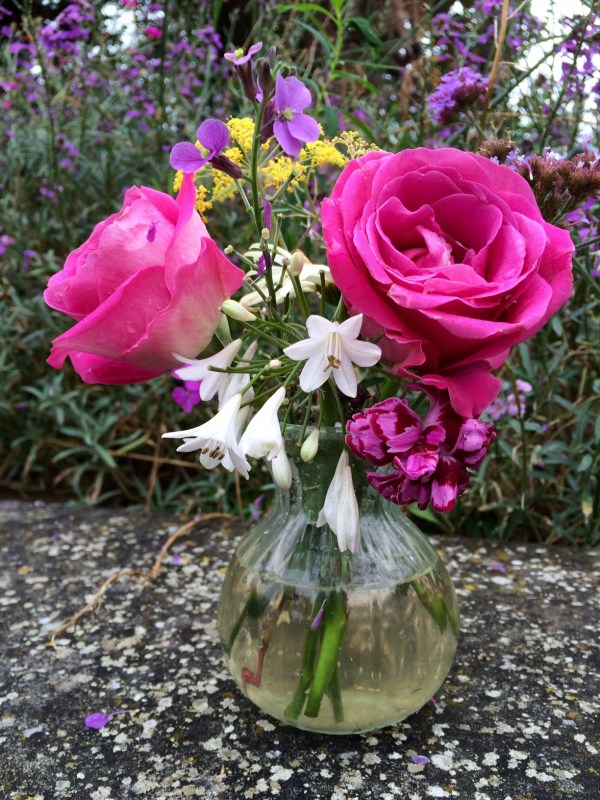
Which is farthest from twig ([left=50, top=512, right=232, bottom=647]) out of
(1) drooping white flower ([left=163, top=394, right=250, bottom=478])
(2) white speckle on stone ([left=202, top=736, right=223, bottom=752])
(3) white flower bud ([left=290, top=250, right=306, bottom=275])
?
(3) white flower bud ([left=290, top=250, right=306, bottom=275])

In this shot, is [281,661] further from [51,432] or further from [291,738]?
[51,432]

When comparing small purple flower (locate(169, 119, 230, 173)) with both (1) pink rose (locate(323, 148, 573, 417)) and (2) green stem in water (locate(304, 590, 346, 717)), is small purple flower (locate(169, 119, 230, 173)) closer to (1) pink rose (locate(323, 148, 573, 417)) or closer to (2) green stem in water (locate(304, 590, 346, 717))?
(1) pink rose (locate(323, 148, 573, 417))

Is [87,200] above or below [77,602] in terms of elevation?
above

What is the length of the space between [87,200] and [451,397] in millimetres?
1845

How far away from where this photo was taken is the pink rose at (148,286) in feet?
2.06

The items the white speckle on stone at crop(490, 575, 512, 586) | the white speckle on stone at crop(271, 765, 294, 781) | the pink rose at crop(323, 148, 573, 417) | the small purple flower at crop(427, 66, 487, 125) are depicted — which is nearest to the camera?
the pink rose at crop(323, 148, 573, 417)

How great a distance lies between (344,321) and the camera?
2.19ft

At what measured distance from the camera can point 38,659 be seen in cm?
104

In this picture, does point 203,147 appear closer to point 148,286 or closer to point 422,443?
point 148,286

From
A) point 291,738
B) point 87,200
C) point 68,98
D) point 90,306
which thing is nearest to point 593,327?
point 291,738

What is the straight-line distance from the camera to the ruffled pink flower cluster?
627mm

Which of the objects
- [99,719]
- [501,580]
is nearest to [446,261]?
[99,719]

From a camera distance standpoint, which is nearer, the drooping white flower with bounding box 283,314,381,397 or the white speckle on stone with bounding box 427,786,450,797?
the drooping white flower with bounding box 283,314,381,397

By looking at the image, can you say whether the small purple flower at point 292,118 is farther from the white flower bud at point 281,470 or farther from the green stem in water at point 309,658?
the green stem in water at point 309,658
